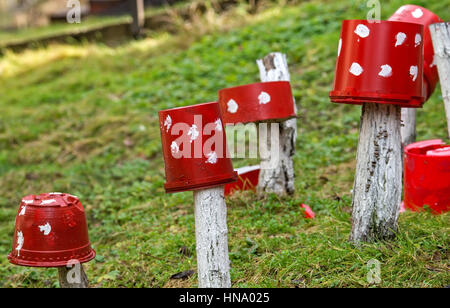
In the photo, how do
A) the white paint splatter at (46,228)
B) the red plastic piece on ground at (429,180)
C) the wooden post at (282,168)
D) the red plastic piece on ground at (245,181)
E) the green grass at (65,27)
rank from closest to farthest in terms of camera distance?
the white paint splatter at (46,228)
the red plastic piece on ground at (429,180)
the wooden post at (282,168)
the red plastic piece on ground at (245,181)
the green grass at (65,27)

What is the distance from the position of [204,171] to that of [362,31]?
1242 mm

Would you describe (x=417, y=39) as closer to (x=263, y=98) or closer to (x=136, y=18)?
(x=263, y=98)

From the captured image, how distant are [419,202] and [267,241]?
114 centimetres

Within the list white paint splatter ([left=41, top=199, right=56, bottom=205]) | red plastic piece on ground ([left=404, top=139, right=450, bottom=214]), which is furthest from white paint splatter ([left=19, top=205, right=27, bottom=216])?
red plastic piece on ground ([left=404, top=139, right=450, bottom=214])

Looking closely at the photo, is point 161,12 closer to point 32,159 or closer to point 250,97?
point 32,159

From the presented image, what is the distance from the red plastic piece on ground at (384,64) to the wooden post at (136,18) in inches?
327

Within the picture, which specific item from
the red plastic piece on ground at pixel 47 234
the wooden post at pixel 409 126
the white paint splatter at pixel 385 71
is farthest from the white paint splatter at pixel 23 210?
the wooden post at pixel 409 126

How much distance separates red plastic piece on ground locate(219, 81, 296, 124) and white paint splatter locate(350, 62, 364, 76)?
0.99 m

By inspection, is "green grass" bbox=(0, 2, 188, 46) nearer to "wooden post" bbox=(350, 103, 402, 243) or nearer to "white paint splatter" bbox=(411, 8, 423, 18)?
"white paint splatter" bbox=(411, 8, 423, 18)

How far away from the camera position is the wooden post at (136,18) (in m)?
10.7

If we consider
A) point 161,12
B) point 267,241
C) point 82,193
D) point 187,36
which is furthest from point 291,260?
point 161,12

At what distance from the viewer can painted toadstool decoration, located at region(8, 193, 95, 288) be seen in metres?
2.95
